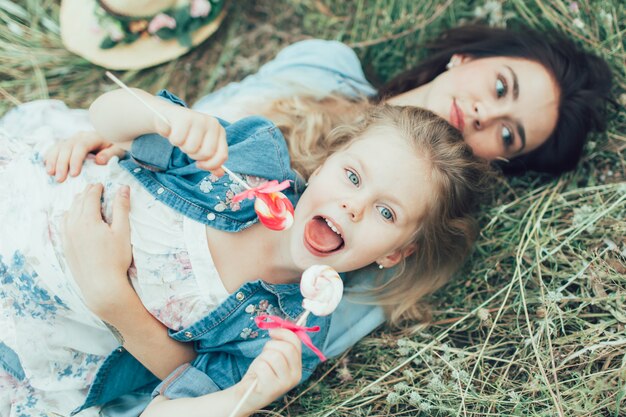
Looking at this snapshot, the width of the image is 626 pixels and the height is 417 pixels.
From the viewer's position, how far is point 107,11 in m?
2.95

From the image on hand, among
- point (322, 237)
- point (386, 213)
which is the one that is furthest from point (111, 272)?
point (386, 213)

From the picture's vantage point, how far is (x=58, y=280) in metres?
2.17

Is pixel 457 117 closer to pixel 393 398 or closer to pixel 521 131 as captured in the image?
pixel 521 131

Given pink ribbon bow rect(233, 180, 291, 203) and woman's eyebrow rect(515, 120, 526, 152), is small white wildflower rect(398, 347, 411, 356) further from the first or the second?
woman's eyebrow rect(515, 120, 526, 152)

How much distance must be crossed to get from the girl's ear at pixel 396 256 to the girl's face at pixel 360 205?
0.17 metres

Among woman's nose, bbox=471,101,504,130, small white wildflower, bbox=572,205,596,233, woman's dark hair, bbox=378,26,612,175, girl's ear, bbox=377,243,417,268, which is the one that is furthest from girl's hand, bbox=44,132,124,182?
small white wildflower, bbox=572,205,596,233

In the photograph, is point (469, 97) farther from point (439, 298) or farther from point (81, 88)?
point (81, 88)

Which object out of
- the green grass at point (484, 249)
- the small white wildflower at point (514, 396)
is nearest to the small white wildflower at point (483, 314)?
the green grass at point (484, 249)

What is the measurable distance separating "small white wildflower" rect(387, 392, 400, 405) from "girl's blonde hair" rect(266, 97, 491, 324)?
425mm

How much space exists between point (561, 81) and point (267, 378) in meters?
1.96

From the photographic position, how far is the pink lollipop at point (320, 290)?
185 cm

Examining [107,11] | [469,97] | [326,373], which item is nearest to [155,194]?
[326,373]

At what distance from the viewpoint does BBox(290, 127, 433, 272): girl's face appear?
2.01 metres

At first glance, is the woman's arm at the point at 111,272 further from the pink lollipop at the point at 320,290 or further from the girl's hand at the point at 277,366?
the pink lollipop at the point at 320,290
